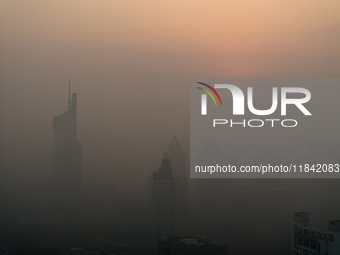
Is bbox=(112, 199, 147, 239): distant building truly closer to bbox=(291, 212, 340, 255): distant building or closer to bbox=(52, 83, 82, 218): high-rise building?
bbox=(52, 83, 82, 218): high-rise building

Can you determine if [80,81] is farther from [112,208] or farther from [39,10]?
[112,208]

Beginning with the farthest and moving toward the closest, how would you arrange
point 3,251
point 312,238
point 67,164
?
point 67,164 → point 3,251 → point 312,238

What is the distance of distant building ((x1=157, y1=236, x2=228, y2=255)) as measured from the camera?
2812 millimetres

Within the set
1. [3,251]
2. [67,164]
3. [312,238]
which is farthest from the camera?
[67,164]

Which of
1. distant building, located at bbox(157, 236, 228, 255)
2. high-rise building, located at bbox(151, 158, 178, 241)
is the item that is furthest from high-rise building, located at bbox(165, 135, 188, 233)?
distant building, located at bbox(157, 236, 228, 255)

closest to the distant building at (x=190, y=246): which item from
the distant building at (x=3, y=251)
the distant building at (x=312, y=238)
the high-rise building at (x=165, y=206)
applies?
the high-rise building at (x=165, y=206)

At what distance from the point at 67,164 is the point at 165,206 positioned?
690 mm

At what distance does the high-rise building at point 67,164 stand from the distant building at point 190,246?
2.02 feet

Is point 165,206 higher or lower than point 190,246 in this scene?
higher

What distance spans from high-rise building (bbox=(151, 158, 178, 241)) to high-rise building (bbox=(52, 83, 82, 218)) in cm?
50

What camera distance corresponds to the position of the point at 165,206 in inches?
121

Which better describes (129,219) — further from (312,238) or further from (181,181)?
(312,238)

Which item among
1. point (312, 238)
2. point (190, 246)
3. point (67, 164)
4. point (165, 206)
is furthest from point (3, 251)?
point (312, 238)

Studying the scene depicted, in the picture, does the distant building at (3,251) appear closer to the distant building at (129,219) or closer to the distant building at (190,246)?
the distant building at (129,219)
